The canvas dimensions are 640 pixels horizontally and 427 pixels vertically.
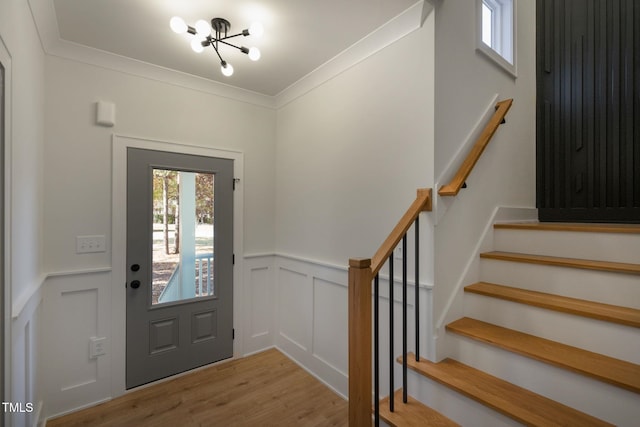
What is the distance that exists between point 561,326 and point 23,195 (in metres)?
2.87

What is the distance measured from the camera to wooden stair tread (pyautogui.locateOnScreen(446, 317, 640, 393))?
3.89 ft

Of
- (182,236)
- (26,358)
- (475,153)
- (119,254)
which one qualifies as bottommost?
(26,358)

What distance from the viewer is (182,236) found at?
2.67 m

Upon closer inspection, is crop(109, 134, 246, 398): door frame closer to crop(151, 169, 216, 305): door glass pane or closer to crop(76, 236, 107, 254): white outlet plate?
crop(76, 236, 107, 254): white outlet plate

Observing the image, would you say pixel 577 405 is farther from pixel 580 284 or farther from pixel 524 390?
pixel 580 284

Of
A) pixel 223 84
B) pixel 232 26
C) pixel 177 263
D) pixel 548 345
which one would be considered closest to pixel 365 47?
pixel 232 26

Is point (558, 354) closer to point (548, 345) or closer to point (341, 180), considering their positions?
point (548, 345)

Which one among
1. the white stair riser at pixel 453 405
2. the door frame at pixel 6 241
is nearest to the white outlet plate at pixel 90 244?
the door frame at pixel 6 241

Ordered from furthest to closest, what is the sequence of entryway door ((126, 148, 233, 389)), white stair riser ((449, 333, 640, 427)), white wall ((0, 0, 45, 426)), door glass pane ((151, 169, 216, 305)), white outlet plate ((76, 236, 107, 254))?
1. door glass pane ((151, 169, 216, 305))
2. entryway door ((126, 148, 233, 389))
3. white outlet plate ((76, 236, 107, 254))
4. white wall ((0, 0, 45, 426))
5. white stair riser ((449, 333, 640, 427))

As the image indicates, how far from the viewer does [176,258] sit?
265 centimetres

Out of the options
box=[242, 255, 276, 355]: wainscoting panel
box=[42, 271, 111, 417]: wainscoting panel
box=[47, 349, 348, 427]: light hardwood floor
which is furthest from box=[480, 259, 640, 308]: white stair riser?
box=[42, 271, 111, 417]: wainscoting panel

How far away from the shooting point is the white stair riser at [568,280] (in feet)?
4.73

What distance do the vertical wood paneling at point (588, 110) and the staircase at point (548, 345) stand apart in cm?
108

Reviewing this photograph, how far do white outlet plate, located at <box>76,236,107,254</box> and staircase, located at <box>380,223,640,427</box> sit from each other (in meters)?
2.33
